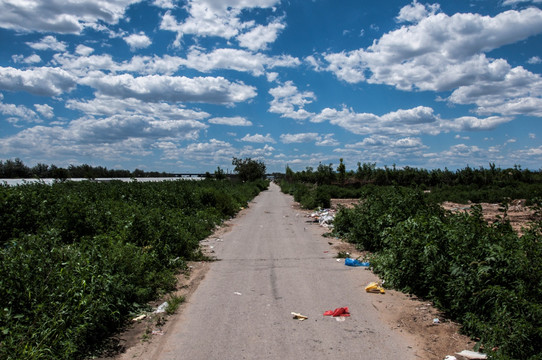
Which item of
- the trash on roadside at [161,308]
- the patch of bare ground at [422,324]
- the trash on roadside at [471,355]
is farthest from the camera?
the trash on roadside at [161,308]

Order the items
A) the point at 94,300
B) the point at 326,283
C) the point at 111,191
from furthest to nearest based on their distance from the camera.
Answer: the point at 111,191
the point at 326,283
the point at 94,300

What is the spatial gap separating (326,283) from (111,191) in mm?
9848

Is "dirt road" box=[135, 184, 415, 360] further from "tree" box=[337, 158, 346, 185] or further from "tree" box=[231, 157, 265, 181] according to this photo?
"tree" box=[231, 157, 265, 181]

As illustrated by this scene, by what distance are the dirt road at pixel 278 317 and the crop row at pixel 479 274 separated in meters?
0.90

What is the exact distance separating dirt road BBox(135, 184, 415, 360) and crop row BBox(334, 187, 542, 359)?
2.95 feet

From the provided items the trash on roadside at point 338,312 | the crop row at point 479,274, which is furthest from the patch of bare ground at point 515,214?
the trash on roadside at point 338,312

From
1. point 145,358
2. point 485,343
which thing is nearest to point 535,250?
point 485,343

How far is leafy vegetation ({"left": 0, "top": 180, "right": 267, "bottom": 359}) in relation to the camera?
421 cm

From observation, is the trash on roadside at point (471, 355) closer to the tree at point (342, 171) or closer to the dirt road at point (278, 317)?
the dirt road at point (278, 317)

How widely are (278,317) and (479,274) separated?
2.89m

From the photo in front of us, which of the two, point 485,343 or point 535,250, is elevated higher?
point 535,250

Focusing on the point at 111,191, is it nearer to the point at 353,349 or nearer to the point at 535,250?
the point at 353,349

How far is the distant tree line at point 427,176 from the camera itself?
4800 cm

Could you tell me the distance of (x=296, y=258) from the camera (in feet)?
34.1
